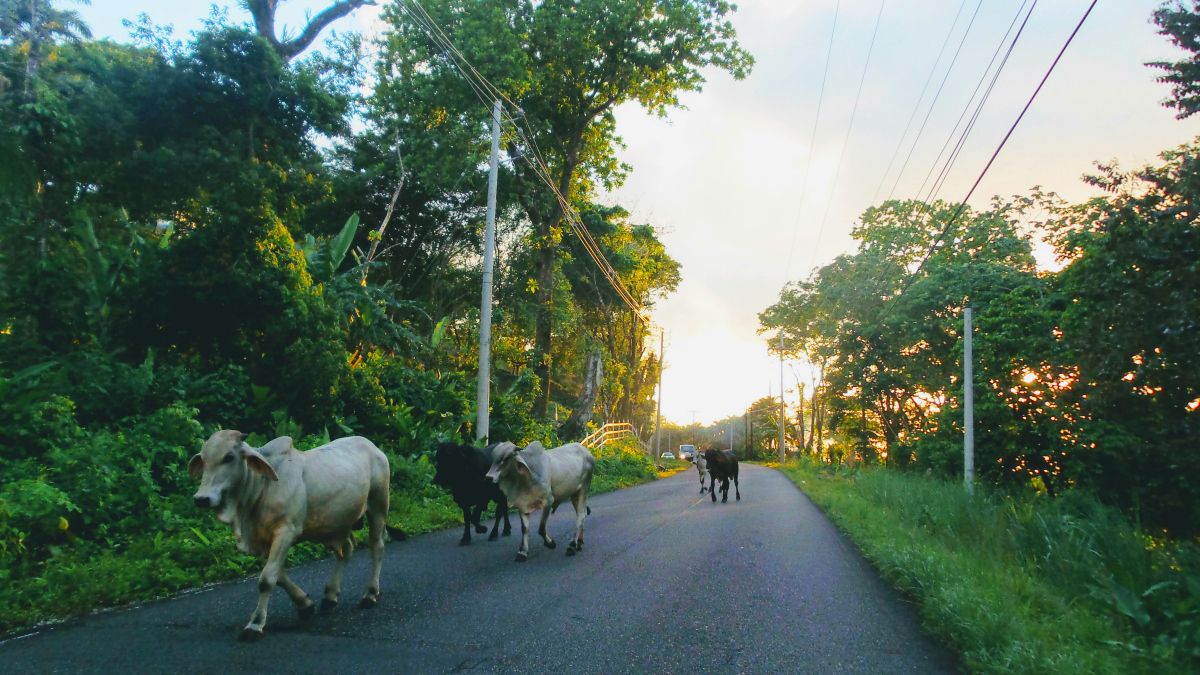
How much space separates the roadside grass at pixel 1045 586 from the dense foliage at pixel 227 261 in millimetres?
6705

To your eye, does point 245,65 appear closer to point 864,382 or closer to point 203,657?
point 203,657

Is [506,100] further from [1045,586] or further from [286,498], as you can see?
[1045,586]

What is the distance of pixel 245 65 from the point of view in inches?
650

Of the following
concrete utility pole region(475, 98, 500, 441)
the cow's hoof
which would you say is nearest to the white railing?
concrete utility pole region(475, 98, 500, 441)

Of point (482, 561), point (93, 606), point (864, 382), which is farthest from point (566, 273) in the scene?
point (93, 606)

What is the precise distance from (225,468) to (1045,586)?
7606mm

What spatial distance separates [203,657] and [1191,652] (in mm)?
6549

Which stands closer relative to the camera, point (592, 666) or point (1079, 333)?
point (592, 666)

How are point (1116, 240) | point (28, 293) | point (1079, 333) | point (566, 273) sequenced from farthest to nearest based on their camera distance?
point (566, 273)
point (1079, 333)
point (1116, 240)
point (28, 293)

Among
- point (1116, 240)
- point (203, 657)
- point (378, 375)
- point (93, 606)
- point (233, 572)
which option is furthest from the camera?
point (378, 375)

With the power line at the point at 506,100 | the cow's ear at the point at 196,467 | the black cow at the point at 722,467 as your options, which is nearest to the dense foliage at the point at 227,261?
the power line at the point at 506,100

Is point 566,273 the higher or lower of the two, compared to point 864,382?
higher

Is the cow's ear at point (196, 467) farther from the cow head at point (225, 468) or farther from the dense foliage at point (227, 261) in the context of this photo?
the dense foliage at point (227, 261)

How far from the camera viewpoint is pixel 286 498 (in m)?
5.36
